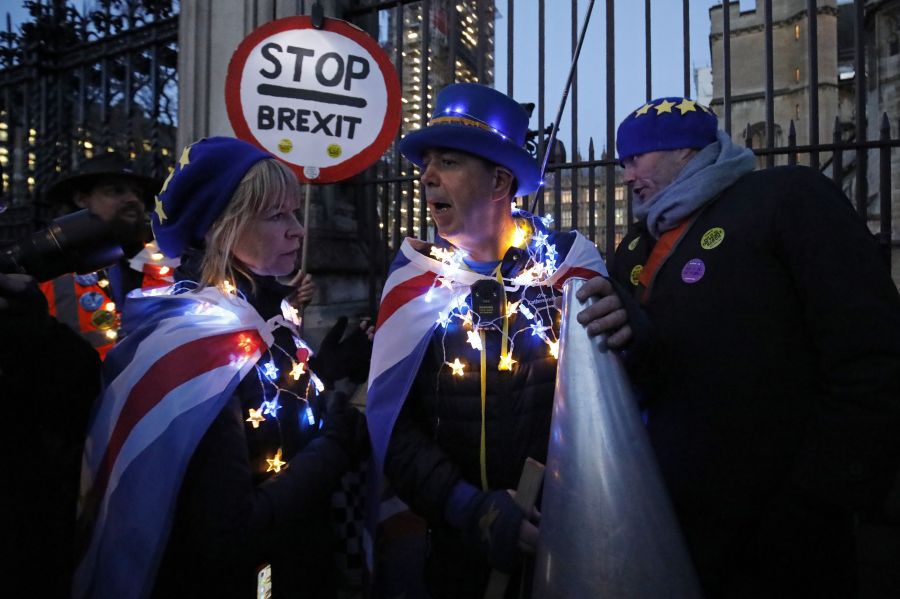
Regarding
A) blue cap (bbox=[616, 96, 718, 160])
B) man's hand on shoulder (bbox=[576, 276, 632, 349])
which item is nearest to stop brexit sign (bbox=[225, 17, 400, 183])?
blue cap (bbox=[616, 96, 718, 160])

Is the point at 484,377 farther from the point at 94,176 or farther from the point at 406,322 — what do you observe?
the point at 94,176

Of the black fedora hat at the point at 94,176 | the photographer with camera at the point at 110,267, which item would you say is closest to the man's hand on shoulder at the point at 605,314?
the photographer with camera at the point at 110,267

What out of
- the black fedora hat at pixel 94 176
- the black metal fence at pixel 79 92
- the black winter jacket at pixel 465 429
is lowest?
the black winter jacket at pixel 465 429

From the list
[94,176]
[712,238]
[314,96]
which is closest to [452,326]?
[712,238]

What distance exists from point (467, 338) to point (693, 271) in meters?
0.79

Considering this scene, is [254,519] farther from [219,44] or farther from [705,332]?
[219,44]

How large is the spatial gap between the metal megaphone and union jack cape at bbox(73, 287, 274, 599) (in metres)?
1.03

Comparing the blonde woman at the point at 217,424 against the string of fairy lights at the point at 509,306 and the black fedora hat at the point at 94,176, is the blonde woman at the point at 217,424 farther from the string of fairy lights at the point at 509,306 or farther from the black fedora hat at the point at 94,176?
the black fedora hat at the point at 94,176

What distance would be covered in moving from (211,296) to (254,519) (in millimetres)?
673

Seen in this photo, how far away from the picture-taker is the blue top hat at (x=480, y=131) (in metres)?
1.97

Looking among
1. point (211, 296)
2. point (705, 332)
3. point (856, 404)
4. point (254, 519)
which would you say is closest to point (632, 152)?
point (705, 332)

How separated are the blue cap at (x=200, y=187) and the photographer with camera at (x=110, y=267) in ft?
4.48

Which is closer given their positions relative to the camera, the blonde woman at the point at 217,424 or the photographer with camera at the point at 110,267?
the blonde woman at the point at 217,424

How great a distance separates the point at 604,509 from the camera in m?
0.82
